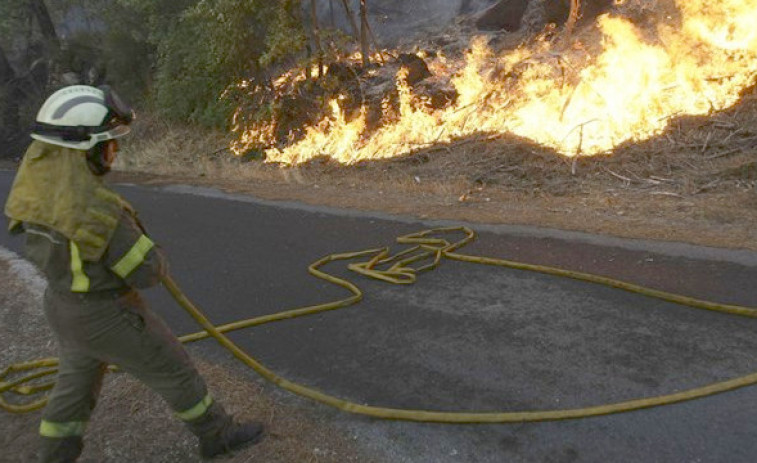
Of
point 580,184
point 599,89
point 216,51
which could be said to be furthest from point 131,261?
point 216,51

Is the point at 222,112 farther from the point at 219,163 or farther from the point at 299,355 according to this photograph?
the point at 299,355

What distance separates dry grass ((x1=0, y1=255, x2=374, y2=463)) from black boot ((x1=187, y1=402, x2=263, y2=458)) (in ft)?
0.21

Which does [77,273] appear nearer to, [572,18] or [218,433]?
[218,433]

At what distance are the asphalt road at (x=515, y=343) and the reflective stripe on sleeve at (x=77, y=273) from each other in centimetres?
143

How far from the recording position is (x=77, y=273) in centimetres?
263

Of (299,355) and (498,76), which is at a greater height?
(498,76)

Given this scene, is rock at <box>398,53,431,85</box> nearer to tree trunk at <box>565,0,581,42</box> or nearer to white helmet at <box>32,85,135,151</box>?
tree trunk at <box>565,0,581,42</box>

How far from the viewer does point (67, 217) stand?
254 cm

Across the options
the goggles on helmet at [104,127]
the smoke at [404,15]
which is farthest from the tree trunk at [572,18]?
the goggles on helmet at [104,127]

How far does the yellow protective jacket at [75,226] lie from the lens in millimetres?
2559

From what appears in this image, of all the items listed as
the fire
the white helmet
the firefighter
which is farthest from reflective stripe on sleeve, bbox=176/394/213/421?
the fire

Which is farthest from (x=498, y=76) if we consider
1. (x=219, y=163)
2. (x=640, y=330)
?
(x=640, y=330)

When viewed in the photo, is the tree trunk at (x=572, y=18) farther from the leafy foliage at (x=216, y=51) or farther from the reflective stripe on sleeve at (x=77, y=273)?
the reflective stripe on sleeve at (x=77, y=273)

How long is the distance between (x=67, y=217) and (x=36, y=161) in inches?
12.2
